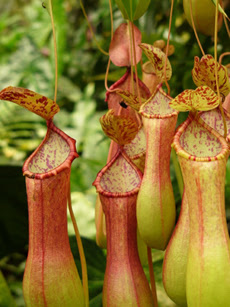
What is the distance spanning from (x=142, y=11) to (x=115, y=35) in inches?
5.6

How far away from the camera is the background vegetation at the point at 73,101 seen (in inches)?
49.9

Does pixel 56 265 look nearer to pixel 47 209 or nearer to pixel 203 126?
pixel 47 209

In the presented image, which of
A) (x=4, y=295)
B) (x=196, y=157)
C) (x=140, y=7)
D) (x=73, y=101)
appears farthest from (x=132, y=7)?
(x=73, y=101)

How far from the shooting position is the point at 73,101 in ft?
10.1

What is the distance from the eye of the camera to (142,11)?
71 centimetres

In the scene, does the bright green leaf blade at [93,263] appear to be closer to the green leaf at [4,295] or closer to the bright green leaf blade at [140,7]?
the green leaf at [4,295]

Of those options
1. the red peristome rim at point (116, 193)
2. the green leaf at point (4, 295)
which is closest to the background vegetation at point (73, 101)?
the green leaf at point (4, 295)

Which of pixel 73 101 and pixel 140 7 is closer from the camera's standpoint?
pixel 140 7

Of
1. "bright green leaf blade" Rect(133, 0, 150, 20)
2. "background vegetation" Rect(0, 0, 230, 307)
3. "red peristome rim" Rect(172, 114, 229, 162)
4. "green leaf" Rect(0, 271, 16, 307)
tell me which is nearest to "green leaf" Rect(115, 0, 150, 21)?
"bright green leaf blade" Rect(133, 0, 150, 20)

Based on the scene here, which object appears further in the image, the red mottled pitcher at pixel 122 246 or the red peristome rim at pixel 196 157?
the red mottled pitcher at pixel 122 246

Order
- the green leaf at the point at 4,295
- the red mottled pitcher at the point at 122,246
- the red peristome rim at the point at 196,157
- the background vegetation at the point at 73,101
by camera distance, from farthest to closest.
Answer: the background vegetation at the point at 73,101 < the green leaf at the point at 4,295 < the red mottled pitcher at the point at 122,246 < the red peristome rim at the point at 196,157

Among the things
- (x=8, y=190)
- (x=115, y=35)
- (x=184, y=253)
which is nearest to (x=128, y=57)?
(x=115, y=35)

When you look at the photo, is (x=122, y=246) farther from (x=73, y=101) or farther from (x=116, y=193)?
(x=73, y=101)

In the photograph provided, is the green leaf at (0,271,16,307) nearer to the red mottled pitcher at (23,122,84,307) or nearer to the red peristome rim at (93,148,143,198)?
the red mottled pitcher at (23,122,84,307)
